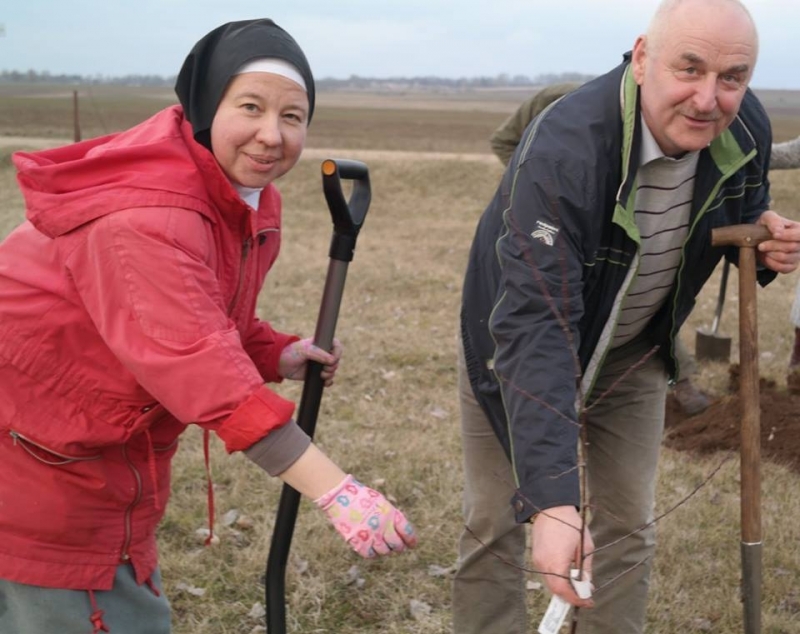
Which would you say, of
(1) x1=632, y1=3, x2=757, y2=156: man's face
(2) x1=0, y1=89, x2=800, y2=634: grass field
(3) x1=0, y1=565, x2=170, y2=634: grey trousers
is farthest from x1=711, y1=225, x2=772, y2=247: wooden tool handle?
(2) x1=0, y1=89, x2=800, y2=634: grass field

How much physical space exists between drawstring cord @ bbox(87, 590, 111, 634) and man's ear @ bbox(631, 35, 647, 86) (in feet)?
6.45

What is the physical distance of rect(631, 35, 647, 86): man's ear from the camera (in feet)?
7.86

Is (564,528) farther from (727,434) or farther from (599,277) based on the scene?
(727,434)

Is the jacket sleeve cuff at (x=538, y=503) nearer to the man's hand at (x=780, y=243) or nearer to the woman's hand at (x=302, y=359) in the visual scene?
the woman's hand at (x=302, y=359)

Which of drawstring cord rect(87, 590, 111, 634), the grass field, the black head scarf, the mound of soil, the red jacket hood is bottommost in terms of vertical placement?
the grass field

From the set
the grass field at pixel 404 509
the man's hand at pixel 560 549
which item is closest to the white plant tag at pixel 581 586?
the man's hand at pixel 560 549

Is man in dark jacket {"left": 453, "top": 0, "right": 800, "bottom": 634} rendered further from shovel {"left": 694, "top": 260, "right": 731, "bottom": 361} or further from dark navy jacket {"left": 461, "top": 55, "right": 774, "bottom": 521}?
shovel {"left": 694, "top": 260, "right": 731, "bottom": 361}

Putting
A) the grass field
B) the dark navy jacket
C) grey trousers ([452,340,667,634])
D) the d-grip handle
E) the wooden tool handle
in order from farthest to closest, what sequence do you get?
the grass field → grey trousers ([452,340,667,634]) → the d-grip handle → the wooden tool handle → the dark navy jacket

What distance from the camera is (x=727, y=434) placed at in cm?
580

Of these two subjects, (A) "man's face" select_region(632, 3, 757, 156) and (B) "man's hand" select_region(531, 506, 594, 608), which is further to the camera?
(A) "man's face" select_region(632, 3, 757, 156)

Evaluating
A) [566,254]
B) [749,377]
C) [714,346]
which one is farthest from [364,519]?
[714,346]

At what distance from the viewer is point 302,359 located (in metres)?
2.92

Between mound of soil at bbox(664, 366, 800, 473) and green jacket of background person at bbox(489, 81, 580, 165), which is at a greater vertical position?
green jacket of background person at bbox(489, 81, 580, 165)

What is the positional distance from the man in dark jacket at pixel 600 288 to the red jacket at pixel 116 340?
63cm
